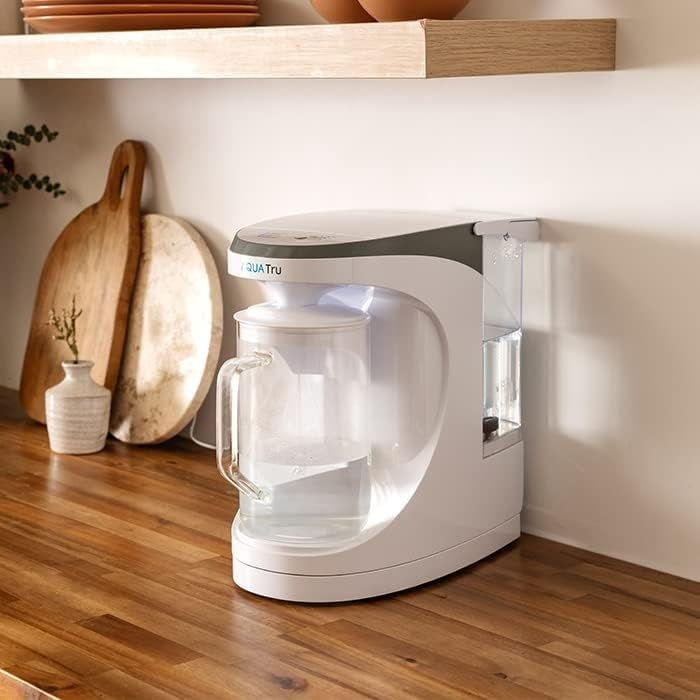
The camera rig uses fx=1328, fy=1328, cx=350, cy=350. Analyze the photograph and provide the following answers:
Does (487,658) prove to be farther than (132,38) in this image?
No

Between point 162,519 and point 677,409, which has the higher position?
point 677,409

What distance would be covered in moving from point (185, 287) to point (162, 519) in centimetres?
41

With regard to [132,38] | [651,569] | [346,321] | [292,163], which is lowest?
[651,569]

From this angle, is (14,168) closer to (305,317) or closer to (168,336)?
(168,336)

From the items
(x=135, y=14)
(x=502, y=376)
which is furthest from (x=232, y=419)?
(x=135, y=14)

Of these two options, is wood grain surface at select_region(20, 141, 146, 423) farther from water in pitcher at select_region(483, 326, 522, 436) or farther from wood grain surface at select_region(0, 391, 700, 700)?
water in pitcher at select_region(483, 326, 522, 436)

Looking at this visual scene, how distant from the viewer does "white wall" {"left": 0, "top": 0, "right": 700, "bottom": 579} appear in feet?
4.52

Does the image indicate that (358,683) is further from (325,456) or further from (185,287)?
(185,287)

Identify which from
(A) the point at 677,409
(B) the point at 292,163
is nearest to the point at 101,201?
(B) the point at 292,163

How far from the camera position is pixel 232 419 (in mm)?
1351

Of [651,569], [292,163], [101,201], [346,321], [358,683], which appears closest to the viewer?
[358,683]

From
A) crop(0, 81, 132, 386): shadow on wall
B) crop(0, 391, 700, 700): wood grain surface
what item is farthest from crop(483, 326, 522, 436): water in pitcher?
crop(0, 81, 132, 386): shadow on wall

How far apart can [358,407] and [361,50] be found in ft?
1.21

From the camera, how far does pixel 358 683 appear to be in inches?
46.3
